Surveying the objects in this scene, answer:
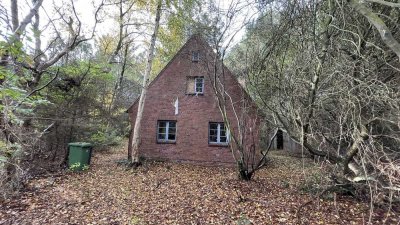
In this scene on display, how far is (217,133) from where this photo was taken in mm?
12375

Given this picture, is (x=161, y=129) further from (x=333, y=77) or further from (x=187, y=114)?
(x=333, y=77)

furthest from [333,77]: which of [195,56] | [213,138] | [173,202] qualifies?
[195,56]

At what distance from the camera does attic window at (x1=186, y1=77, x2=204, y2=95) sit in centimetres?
1256

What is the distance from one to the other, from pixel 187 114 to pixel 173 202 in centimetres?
631

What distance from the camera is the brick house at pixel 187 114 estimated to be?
40.1ft

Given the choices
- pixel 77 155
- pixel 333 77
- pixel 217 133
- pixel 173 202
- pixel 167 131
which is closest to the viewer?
pixel 333 77

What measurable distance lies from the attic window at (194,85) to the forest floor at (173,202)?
4626mm

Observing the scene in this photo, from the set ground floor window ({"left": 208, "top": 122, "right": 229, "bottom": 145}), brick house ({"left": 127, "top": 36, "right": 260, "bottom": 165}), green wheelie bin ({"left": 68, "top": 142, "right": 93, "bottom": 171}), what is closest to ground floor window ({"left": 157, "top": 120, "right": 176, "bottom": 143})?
brick house ({"left": 127, "top": 36, "right": 260, "bottom": 165})

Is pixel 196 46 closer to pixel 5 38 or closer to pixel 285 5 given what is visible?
pixel 285 5

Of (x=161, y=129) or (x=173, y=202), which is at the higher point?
(x=161, y=129)

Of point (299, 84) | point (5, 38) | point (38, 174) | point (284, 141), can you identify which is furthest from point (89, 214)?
point (284, 141)

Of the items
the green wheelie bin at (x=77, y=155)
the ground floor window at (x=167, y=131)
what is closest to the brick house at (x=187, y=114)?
the ground floor window at (x=167, y=131)

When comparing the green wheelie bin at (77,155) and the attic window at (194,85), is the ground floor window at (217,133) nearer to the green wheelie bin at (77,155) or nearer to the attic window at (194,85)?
the attic window at (194,85)

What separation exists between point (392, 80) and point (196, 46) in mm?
8702
